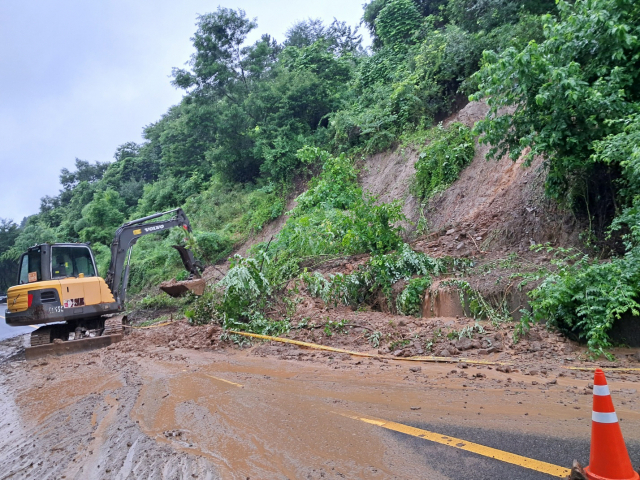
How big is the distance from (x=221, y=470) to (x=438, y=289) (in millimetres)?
6191

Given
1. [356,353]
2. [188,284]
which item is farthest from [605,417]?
[188,284]

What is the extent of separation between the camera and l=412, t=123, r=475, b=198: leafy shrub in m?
13.8

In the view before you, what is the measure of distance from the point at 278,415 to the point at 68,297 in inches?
355

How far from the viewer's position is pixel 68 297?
11656 mm

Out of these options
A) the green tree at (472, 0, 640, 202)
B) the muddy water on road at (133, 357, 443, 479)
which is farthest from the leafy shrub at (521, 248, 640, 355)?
the muddy water on road at (133, 357, 443, 479)

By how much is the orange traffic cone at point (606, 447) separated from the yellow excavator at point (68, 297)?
37.2 feet

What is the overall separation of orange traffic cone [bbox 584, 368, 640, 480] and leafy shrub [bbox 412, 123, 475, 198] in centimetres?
1131

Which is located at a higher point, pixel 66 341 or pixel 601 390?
pixel 601 390

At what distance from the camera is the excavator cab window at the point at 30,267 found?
11.8 m

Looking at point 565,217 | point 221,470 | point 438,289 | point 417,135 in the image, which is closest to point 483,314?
point 438,289

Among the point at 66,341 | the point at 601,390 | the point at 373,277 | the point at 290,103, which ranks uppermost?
the point at 290,103

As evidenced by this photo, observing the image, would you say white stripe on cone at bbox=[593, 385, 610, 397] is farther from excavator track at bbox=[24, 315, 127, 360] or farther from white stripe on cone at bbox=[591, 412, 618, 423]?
excavator track at bbox=[24, 315, 127, 360]

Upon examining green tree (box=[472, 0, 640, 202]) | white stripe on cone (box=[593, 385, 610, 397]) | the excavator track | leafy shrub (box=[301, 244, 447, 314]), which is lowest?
the excavator track

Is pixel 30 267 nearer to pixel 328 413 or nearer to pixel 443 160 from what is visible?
pixel 328 413
